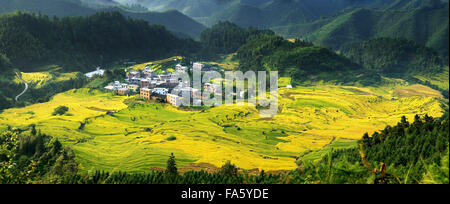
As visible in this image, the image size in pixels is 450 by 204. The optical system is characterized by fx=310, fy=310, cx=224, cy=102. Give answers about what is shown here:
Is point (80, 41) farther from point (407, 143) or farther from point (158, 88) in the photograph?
point (407, 143)

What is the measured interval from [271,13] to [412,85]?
13281 centimetres

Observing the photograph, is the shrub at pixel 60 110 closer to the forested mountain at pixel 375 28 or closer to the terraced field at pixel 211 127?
the terraced field at pixel 211 127

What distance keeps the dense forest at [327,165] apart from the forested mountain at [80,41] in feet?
122

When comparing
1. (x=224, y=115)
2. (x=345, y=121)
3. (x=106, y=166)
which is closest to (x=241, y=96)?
(x=224, y=115)

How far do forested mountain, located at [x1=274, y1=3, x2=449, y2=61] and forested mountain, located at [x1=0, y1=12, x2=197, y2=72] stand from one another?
50497 millimetres

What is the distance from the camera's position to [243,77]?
4897 cm

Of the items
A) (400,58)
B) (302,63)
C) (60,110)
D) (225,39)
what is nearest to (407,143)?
(60,110)

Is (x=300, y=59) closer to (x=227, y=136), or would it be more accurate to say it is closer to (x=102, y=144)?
(x=227, y=136)

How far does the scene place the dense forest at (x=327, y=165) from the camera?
4028 millimetres

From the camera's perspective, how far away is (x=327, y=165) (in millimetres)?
4254

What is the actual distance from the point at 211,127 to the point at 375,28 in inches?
3850

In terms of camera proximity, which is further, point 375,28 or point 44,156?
point 375,28

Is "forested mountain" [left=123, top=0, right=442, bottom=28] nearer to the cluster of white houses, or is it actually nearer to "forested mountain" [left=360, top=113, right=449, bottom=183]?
the cluster of white houses
